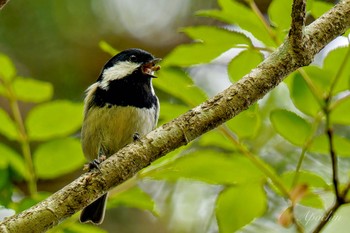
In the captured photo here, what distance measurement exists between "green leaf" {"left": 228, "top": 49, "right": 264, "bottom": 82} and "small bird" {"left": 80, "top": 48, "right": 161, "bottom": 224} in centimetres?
81

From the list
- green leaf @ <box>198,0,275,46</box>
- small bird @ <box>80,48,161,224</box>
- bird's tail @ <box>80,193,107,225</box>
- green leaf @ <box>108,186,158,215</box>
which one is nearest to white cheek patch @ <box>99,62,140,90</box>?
small bird @ <box>80,48,161,224</box>

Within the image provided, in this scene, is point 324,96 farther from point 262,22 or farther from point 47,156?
point 47,156

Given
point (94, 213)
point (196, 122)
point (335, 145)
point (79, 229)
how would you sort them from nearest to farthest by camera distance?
point (196, 122) < point (335, 145) < point (79, 229) < point (94, 213)

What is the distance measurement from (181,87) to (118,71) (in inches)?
45.5

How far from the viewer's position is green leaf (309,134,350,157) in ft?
5.42

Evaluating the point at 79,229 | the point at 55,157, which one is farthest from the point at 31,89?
the point at 79,229

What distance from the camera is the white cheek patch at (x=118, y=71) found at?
2.78m

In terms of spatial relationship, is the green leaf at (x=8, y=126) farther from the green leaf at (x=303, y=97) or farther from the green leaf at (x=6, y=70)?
the green leaf at (x=303, y=97)

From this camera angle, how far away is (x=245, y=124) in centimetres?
174

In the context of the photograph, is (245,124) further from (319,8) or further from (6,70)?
(6,70)

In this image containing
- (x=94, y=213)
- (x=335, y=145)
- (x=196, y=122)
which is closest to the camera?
(x=196, y=122)

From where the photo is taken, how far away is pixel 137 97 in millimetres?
2668

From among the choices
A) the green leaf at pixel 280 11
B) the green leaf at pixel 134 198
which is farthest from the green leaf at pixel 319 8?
the green leaf at pixel 134 198

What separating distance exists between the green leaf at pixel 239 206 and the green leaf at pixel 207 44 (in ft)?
1.13
